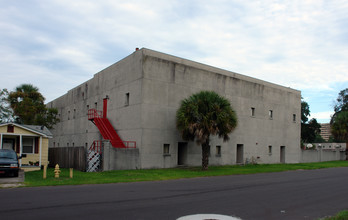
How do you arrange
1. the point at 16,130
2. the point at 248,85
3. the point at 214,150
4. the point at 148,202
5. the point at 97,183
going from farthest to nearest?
1. the point at 248,85
2. the point at 214,150
3. the point at 16,130
4. the point at 97,183
5. the point at 148,202

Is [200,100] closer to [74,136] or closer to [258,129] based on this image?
[258,129]

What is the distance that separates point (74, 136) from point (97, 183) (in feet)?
80.6

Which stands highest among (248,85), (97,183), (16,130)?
(248,85)

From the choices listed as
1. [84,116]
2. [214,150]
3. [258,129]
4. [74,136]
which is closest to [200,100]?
[214,150]

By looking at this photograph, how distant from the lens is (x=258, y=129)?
3525cm

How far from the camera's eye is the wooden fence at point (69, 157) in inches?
961

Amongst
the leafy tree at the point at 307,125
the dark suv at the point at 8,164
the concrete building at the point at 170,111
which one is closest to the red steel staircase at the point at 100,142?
the concrete building at the point at 170,111

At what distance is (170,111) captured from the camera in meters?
27.3

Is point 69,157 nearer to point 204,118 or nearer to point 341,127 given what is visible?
point 204,118

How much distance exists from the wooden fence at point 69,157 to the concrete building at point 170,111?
2487mm

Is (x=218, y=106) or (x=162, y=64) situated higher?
(x=162, y=64)

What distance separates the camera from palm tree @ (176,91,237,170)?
2406 cm

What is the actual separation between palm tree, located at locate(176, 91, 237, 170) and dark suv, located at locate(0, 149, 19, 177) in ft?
37.9

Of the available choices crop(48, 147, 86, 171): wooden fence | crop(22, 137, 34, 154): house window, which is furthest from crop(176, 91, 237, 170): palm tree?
crop(22, 137, 34, 154): house window
